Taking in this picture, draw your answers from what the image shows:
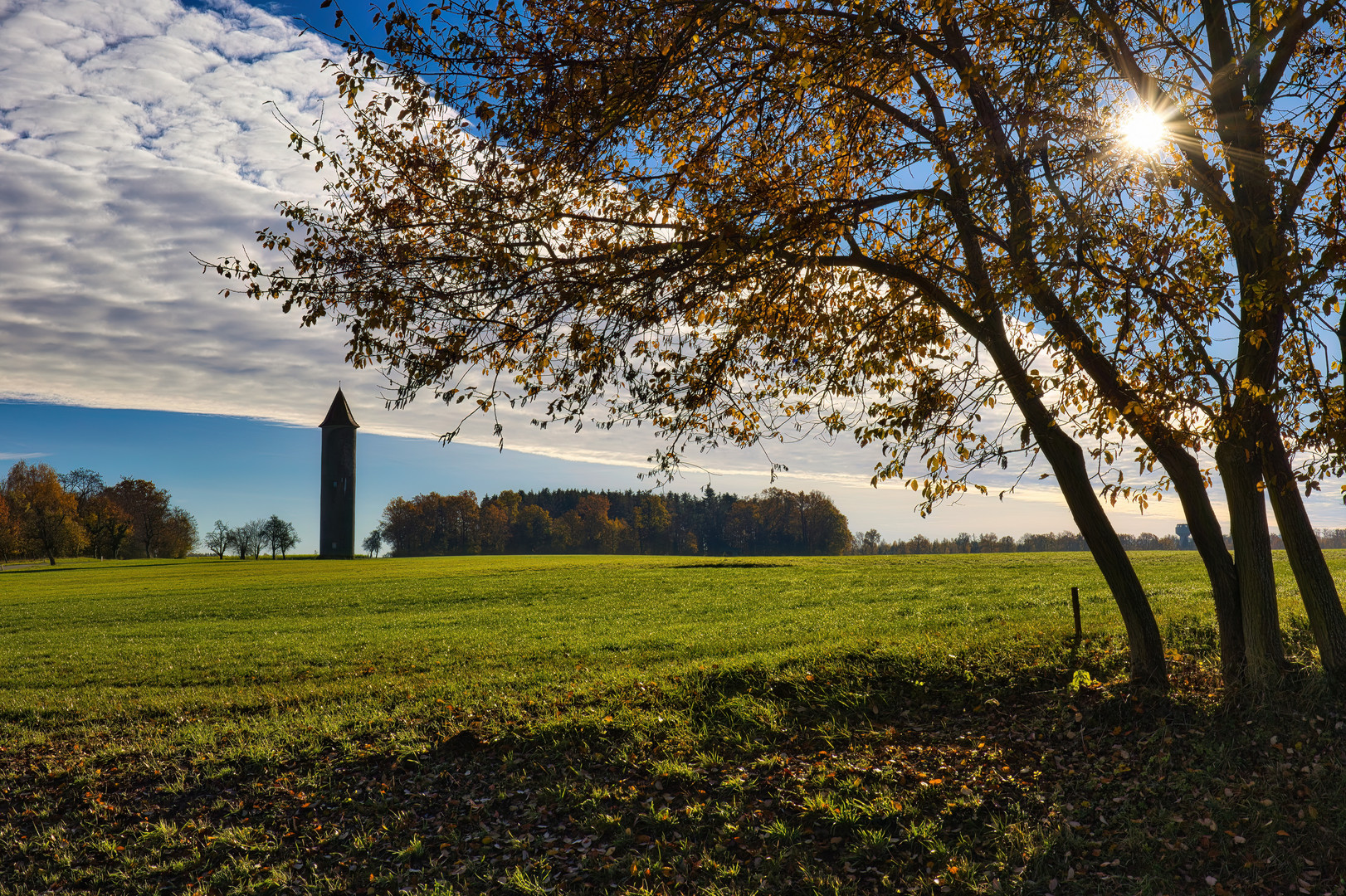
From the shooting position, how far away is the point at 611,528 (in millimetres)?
112125

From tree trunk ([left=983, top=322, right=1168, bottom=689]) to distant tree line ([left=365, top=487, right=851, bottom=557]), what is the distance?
320 ft

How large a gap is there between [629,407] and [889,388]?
3.30 m

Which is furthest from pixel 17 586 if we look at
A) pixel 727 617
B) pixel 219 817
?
pixel 219 817

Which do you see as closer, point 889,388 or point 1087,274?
point 1087,274

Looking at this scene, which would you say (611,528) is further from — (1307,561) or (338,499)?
(1307,561)

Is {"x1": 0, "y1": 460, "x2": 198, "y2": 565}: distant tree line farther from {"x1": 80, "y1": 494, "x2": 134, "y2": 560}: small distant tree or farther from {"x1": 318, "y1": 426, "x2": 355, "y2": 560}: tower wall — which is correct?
{"x1": 318, "y1": 426, "x2": 355, "y2": 560}: tower wall

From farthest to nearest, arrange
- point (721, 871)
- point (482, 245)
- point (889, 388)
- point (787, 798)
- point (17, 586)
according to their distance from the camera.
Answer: point (17, 586)
point (889, 388)
point (482, 245)
point (787, 798)
point (721, 871)

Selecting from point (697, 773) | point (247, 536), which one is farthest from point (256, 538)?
point (697, 773)

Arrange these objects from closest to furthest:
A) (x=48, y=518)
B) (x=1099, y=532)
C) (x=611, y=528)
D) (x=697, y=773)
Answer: (x=697, y=773), (x=1099, y=532), (x=48, y=518), (x=611, y=528)

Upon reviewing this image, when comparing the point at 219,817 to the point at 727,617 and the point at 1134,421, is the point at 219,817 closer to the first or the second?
the point at 1134,421

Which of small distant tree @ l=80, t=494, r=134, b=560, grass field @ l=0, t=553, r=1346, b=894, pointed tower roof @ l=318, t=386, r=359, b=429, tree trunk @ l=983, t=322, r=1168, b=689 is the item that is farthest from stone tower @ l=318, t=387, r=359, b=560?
tree trunk @ l=983, t=322, r=1168, b=689

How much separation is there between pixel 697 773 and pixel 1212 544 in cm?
671

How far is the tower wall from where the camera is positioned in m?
81.2

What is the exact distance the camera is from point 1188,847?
5984mm
